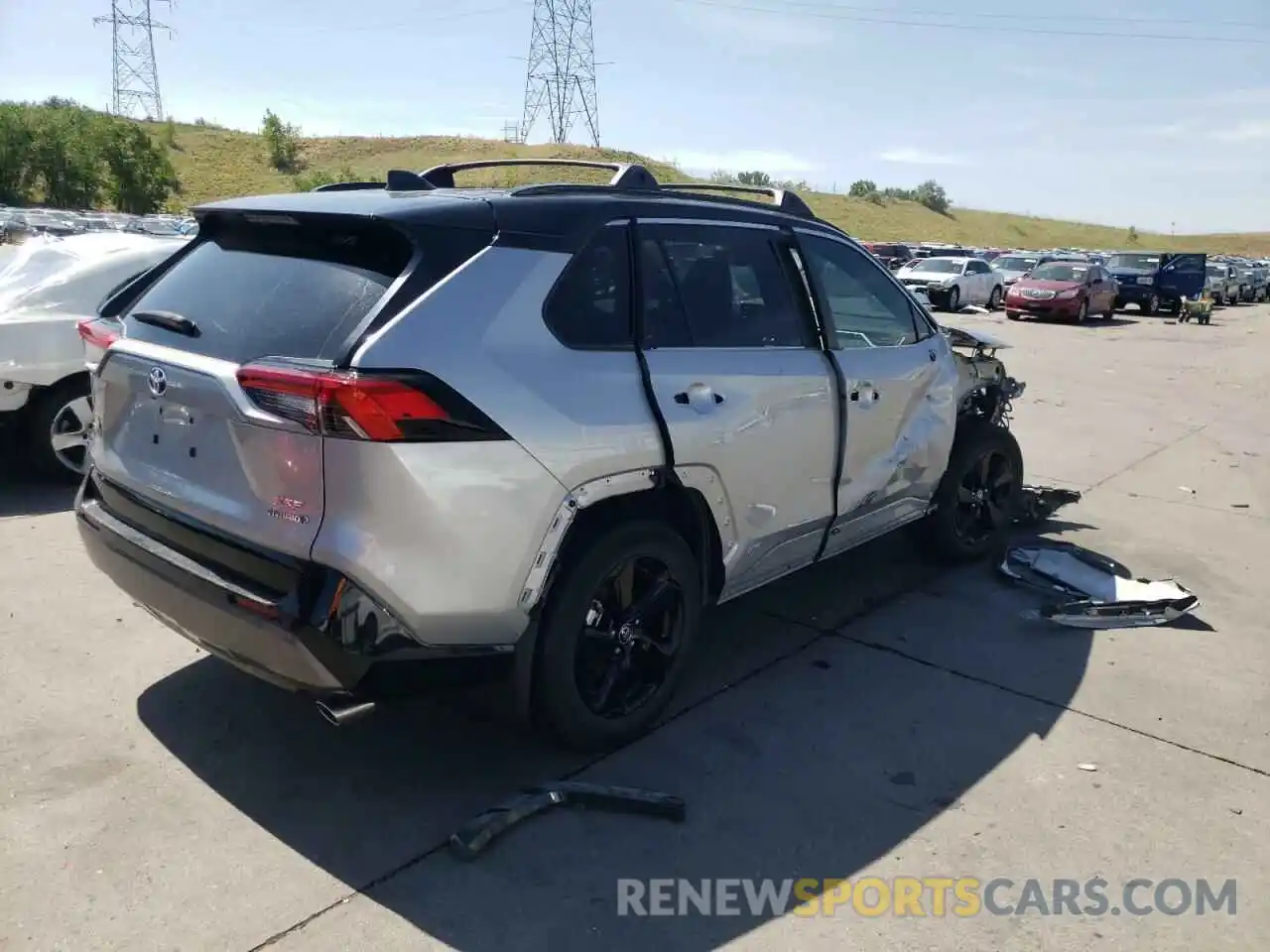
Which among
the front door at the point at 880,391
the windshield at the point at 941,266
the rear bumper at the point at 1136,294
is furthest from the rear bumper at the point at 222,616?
the rear bumper at the point at 1136,294

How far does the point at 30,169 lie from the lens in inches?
2357

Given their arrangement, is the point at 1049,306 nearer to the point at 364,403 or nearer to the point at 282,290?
the point at 282,290

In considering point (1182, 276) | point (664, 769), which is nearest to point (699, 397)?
point (664, 769)

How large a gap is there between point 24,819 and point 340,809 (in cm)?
94

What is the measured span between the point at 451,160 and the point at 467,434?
81.0 meters

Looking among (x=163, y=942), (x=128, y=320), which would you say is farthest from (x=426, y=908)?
(x=128, y=320)

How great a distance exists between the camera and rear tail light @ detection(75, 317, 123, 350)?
3494 millimetres

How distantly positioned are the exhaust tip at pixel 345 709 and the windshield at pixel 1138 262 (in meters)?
32.1

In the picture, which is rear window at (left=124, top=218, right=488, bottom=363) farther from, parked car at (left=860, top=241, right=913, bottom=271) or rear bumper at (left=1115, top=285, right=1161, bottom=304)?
parked car at (left=860, top=241, right=913, bottom=271)

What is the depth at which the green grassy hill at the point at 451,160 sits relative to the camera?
73938 mm

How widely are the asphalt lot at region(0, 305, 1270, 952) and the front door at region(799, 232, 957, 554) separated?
1.98ft

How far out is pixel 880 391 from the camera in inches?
181

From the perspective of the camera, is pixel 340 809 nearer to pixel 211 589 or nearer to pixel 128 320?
pixel 211 589

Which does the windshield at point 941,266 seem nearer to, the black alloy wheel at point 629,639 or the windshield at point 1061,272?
→ the windshield at point 1061,272
